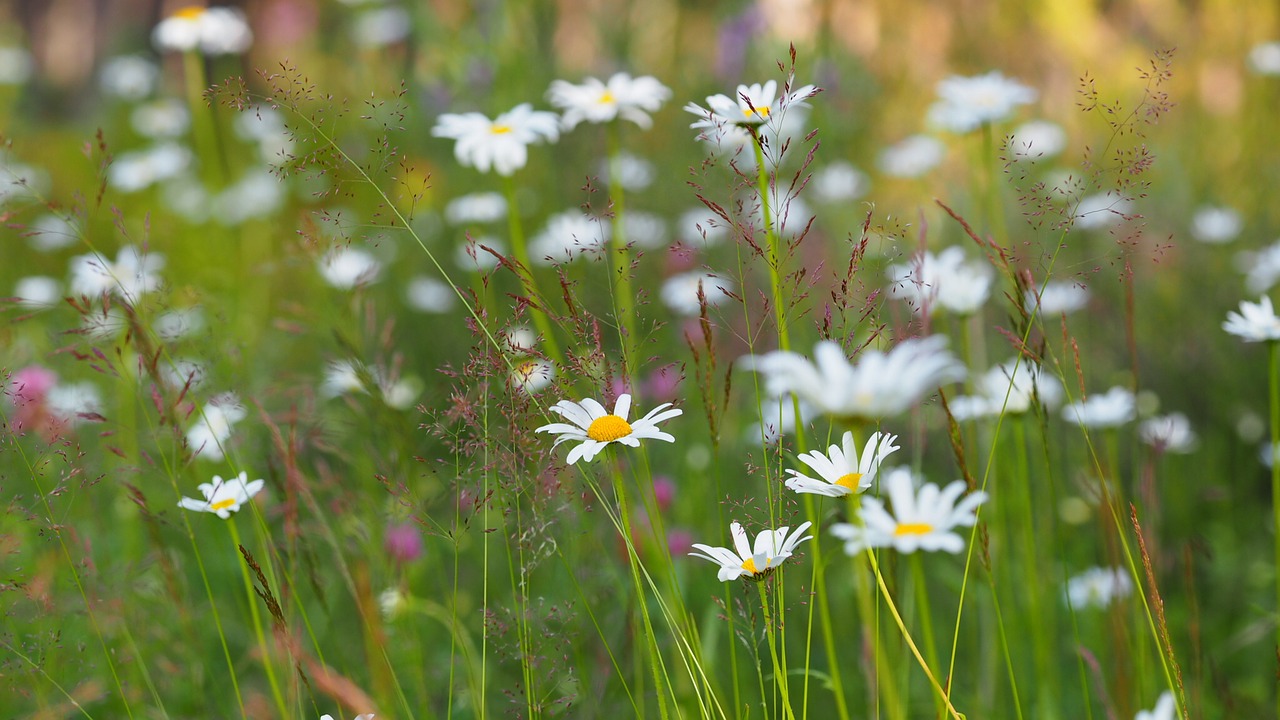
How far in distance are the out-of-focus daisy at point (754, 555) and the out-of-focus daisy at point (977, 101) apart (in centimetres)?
111

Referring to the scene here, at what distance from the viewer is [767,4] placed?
3428 millimetres

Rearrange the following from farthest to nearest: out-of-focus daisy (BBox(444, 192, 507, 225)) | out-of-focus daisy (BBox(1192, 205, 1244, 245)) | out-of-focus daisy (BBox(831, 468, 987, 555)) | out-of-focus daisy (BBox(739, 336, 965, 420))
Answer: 1. out-of-focus daisy (BBox(1192, 205, 1244, 245))
2. out-of-focus daisy (BBox(444, 192, 507, 225))
3. out-of-focus daisy (BBox(831, 468, 987, 555))
4. out-of-focus daisy (BBox(739, 336, 965, 420))

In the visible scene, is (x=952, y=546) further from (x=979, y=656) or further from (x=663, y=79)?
(x=663, y=79)

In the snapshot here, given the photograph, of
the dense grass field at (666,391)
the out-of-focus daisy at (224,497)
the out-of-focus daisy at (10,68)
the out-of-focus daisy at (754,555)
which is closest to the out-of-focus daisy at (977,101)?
the dense grass field at (666,391)

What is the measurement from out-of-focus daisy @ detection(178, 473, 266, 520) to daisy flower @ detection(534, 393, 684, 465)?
1.11 ft

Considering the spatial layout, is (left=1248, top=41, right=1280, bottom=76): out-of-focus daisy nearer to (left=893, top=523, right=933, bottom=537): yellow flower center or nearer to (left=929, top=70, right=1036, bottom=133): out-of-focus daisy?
(left=929, top=70, right=1036, bottom=133): out-of-focus daisy

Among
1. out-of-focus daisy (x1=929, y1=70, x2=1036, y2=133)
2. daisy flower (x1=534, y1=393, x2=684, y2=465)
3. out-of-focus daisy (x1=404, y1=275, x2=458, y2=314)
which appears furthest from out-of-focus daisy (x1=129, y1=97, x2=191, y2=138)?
daisy flower (x1=534, y1=393, x2=684, y2=465)

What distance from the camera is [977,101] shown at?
5.96 ft

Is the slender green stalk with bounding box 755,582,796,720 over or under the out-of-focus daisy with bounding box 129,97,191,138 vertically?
under

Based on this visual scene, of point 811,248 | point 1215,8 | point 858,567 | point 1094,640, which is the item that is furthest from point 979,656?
point 1215,8

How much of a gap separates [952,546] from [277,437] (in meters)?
0.68

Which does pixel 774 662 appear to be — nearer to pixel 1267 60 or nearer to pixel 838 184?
pixel 838 184

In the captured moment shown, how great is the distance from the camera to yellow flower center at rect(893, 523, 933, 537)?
737 mm

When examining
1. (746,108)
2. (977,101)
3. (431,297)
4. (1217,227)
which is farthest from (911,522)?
(431,297)
